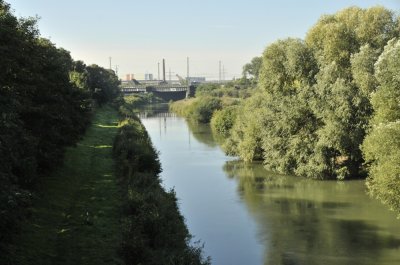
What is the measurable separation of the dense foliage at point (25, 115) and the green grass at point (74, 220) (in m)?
1.21

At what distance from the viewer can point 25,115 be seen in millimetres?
20750

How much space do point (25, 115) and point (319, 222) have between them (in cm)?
1623

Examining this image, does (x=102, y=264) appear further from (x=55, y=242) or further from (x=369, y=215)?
(x=369, y=215)

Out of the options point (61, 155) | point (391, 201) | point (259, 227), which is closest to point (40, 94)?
point (61, 155)

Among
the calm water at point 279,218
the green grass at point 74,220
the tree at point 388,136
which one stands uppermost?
the tree at point 388,136

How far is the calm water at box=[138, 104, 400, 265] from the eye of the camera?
2133cm

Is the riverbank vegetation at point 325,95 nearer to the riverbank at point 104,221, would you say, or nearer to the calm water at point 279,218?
the calm water at point 279,218

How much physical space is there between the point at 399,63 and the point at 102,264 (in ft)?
59.4

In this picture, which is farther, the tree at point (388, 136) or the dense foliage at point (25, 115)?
the tree at point (388, 136)

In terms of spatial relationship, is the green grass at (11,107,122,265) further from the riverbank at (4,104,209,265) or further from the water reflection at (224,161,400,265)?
the water reflection at (224,161,400,265)

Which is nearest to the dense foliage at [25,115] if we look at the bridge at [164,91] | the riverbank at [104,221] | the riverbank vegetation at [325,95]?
the riverbank at [104,221]

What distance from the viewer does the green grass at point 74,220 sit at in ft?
49.2

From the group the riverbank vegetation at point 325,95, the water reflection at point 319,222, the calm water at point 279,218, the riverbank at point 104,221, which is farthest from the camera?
the riverbank vegetation at point 325,95

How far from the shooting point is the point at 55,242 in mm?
16125
